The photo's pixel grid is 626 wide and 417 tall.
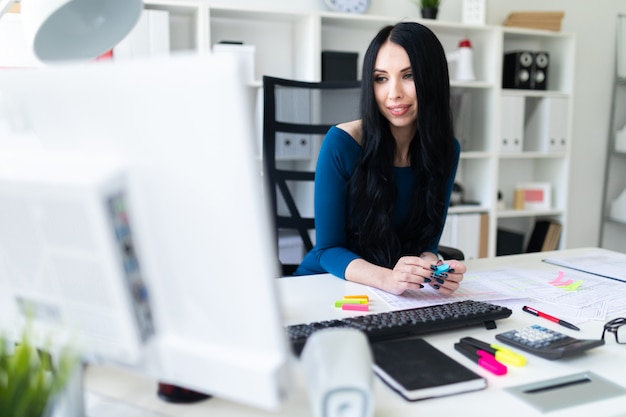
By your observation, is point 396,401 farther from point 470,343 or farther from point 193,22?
point 193,22

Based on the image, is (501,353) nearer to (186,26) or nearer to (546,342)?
(546,342)

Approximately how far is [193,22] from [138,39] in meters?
0.43

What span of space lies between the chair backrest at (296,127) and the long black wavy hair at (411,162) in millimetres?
215

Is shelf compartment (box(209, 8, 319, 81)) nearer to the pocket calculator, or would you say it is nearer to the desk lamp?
the desk lamp

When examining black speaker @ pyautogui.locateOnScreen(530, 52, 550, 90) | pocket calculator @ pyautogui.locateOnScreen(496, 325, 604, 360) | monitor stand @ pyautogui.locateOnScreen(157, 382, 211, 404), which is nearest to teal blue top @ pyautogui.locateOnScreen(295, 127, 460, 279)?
pocket calculator @ pyautogui.locateOnScreen(496, 325, 604, 360)

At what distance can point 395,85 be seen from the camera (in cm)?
143

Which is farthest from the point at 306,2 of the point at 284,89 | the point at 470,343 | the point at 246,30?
the point at 470,343

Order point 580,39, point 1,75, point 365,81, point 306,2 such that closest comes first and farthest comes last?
point 1,75
point 365,81
point 306,2
point 580,39

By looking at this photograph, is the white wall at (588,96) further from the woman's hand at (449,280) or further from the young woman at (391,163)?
the woman's hand at (449,280)

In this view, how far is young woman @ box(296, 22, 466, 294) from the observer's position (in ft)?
4.69

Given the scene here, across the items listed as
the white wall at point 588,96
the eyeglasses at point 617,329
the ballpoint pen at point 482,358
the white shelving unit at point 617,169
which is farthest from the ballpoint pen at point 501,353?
the white shelving unit at point 617,169

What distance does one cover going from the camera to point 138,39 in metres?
2.43

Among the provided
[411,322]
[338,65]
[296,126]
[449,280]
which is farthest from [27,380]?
[338,65]

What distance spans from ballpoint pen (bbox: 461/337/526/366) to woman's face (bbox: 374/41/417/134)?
0.75 m
